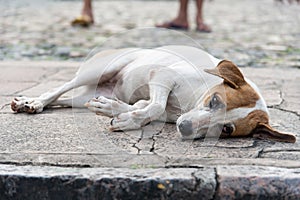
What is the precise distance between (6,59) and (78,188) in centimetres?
379

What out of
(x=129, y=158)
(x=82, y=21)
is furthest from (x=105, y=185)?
(x=82, y=21)

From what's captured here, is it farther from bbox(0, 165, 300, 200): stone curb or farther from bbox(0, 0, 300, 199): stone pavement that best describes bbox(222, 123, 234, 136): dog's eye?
bbox(0, 165, 300, 200): stone curb

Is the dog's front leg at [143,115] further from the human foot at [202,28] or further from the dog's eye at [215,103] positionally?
the human foot at [202,28]

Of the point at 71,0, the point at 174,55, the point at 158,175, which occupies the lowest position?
the point at 71,0

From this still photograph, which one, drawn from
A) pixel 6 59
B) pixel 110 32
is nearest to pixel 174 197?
pixel 6 59

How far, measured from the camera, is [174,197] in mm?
2617

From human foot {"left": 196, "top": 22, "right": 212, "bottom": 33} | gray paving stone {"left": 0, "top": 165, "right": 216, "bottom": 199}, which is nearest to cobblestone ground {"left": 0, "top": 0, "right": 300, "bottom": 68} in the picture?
human foot {"left": 196, "top": 22, "right": 212, "bottom": 33}

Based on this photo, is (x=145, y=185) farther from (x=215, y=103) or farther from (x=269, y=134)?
(x=269, y=134)

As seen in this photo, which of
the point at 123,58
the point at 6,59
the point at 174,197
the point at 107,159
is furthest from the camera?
the point at 6,59

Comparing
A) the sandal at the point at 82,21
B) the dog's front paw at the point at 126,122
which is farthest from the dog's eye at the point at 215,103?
the sandal at the point at 82,21

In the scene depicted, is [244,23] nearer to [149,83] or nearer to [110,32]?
[110,32]

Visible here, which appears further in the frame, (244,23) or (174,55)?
(244,23)

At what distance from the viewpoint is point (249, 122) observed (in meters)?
3.26

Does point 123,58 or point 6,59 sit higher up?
point 123,58
